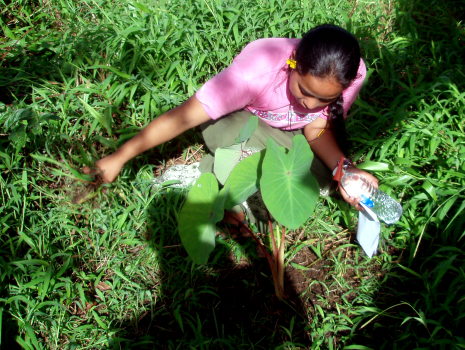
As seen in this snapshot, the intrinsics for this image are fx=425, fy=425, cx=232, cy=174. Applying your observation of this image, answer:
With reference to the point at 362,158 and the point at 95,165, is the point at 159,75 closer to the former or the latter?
the point at 95,165

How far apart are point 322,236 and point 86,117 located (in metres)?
1.29

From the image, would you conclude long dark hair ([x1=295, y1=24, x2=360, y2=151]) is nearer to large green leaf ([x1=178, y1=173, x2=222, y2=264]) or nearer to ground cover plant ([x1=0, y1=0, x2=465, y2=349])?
large green leaf ([x1=178, y1=173, x2=222, y2=264])

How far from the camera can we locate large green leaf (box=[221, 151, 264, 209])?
153 cm

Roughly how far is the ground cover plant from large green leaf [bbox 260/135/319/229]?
0.56m

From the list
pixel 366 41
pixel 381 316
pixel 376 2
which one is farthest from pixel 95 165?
pixel 376 2

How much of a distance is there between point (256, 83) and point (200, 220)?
58 cm

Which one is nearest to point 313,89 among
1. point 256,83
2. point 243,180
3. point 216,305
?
point 256,83

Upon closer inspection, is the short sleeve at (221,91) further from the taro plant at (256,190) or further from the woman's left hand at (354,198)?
the woman's left hand at (354,198)

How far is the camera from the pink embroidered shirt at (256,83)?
1.61 meters

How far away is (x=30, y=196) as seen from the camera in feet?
6.26

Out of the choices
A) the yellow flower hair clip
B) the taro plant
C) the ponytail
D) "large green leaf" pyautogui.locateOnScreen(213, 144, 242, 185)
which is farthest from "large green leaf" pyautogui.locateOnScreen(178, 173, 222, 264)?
the ponytail

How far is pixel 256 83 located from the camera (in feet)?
5.45

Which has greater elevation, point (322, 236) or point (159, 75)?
point (159, 75)

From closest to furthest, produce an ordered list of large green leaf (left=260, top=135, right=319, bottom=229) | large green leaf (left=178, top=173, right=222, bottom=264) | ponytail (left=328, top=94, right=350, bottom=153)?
large green leaf (left=260, top=135, right=319, bottom=229) → large green leaf (left=178, top=173, right=222, bottom=264) → ponytail (left=328, top=94, right=350, bottom=153)
